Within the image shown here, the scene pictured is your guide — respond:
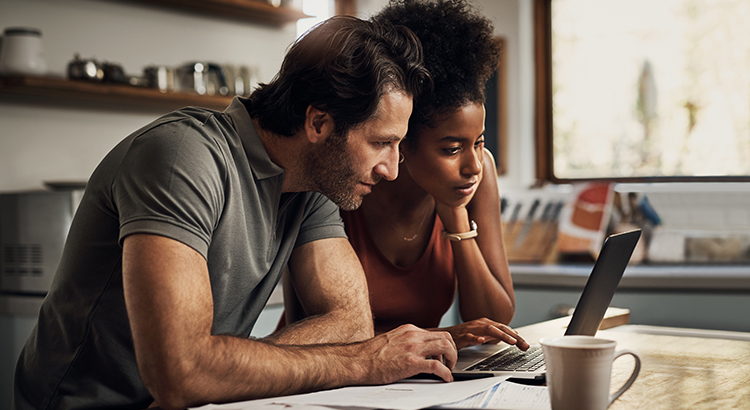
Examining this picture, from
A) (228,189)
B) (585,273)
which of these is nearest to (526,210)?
(585,273)

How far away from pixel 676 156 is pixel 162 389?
2881mm

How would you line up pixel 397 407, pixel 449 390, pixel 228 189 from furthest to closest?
pixel 228 189
pixel 449 390
pixel 397 407

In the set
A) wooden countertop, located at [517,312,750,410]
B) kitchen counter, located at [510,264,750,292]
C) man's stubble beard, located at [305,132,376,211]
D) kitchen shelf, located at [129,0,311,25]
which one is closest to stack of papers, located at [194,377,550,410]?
wooden countertop, located at [517,312,750,410]

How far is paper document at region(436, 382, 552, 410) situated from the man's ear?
0.53m

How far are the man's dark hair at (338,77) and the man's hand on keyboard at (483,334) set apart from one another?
42 centimetres

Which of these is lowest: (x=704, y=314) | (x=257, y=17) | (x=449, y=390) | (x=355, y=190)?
(x=704, y=314)

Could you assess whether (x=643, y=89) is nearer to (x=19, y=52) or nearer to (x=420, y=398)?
(x=19, y=52)

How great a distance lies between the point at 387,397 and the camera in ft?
2.91

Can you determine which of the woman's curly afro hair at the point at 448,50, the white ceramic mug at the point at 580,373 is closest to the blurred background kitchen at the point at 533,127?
the woman's curly afro hair at the point at 448,50

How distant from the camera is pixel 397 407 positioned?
82 centimetres

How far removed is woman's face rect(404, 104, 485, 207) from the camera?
1.43m

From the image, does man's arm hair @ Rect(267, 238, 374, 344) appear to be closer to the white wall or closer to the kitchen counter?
the white wall

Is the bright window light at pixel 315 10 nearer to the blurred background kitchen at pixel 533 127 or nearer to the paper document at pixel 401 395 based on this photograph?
the blurred background kitchen at pixel 533 127

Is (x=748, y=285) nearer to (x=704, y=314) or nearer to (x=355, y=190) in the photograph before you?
(x=704, y=314)
